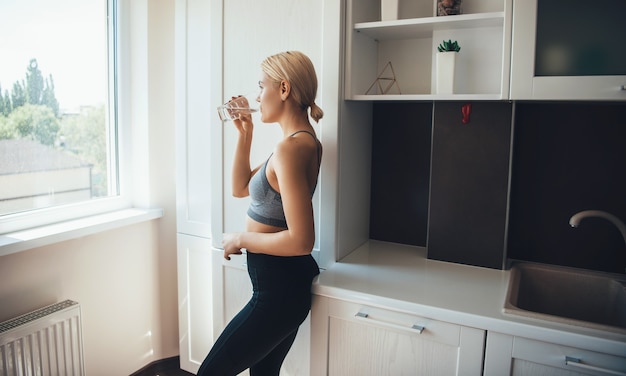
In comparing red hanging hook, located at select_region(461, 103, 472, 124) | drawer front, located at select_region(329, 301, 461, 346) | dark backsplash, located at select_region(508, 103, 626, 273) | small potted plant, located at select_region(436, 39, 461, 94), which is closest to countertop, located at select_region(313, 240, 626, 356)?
drawer front, located at select_region(329, 301, 461, 346)

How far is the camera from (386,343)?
1.59 metres

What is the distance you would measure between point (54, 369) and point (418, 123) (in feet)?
5.83

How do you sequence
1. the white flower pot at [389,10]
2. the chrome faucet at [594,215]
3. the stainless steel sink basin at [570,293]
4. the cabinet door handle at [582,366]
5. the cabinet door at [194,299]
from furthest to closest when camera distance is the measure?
the cabinet door at [194,299] → the white flower pot at [389,10] → the stainless steel sink basin at [570,293] → the chrome faucet at [594,215] → the cabinet door handle at [582,366]

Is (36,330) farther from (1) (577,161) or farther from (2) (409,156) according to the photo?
(1) (577,161)

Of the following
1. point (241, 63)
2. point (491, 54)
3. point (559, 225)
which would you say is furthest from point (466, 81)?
point (241, 63)

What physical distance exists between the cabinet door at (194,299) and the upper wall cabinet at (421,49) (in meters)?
1.03

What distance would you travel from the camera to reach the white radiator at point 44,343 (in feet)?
5.73

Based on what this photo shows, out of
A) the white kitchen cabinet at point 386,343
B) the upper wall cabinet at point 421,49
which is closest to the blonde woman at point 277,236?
the white kitchen cabinet at point 386,343

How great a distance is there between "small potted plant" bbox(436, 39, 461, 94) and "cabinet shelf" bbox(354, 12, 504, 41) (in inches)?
3.0

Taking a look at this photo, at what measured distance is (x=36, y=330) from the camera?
5.99 feet

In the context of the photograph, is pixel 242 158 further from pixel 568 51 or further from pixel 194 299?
pixel 568 51

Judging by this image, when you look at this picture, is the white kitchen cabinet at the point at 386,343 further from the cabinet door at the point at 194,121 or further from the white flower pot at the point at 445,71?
the white flower pot at the point at 445,71

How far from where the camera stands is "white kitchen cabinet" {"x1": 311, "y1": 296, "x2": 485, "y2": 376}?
58.2 inches

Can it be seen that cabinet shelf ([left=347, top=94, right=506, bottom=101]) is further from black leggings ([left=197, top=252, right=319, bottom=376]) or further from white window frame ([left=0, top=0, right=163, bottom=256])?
white window frame ([left=0, top=0, right=163, bottom=256])
